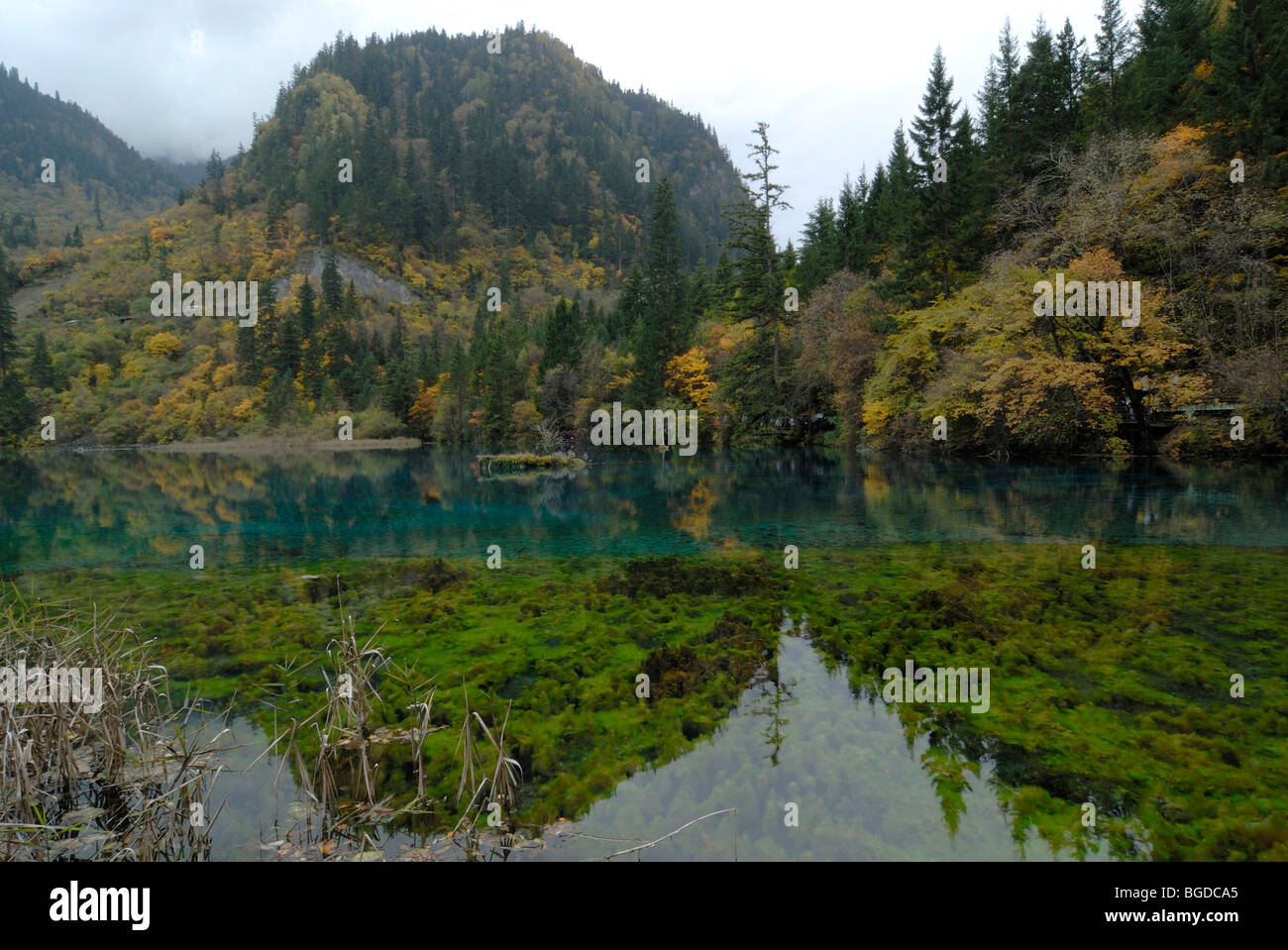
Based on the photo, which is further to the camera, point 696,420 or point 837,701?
point 696,420

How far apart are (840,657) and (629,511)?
40.6 feet

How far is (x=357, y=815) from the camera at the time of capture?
417 cm

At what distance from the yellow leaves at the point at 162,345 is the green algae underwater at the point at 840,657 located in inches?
3749

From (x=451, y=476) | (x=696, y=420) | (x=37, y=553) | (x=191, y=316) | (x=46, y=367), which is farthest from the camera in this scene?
(x=191, y=316)

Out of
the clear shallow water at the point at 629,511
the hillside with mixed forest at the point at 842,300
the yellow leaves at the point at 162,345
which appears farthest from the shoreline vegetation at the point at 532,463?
the yellow leaves at the point at 162,345

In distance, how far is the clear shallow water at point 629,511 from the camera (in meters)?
13.7

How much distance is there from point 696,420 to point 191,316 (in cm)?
8944

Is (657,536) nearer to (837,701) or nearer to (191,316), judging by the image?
(837,701)

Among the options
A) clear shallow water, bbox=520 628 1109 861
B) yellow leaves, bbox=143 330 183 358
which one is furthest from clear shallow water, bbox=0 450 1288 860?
yellow leaves, bbox=143 330 183 358

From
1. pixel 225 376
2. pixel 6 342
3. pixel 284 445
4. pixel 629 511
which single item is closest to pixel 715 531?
pixel 629 511

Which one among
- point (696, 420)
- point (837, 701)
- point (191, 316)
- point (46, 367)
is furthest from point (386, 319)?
point (837, 701)

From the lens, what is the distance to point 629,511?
1936 centimetres

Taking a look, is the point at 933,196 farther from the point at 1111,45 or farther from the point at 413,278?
the point at 413,278

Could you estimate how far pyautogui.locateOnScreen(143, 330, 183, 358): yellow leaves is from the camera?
287ft
